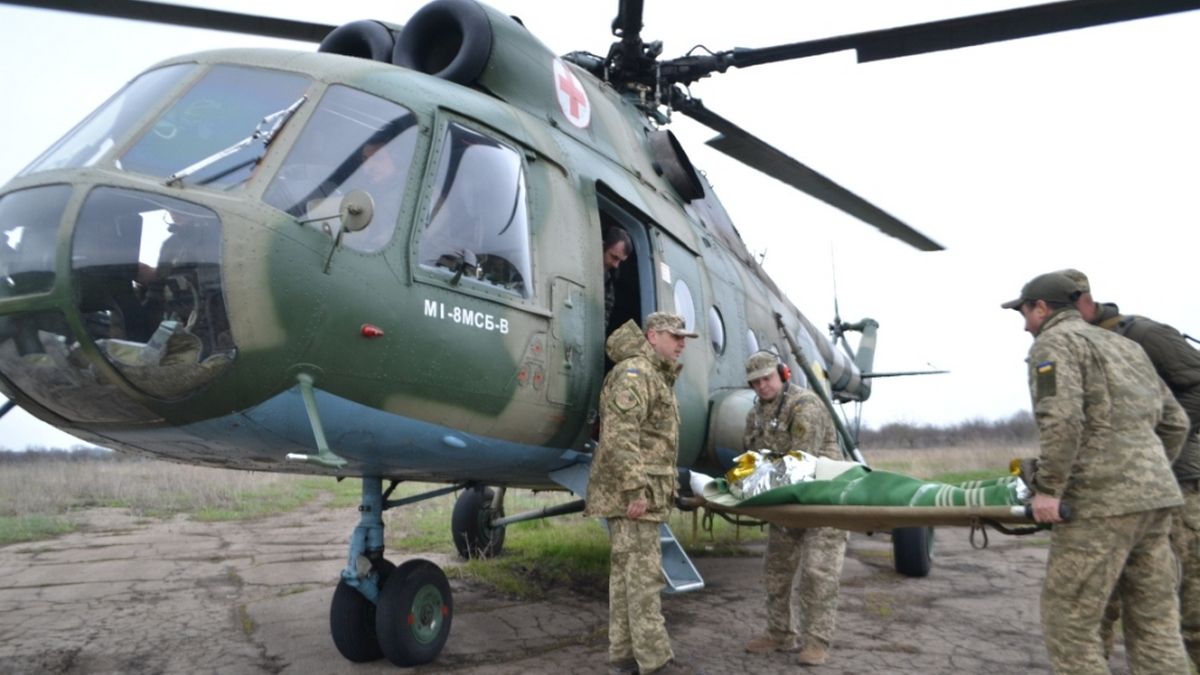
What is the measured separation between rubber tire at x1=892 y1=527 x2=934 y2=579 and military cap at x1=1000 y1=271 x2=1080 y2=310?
13.0 feet

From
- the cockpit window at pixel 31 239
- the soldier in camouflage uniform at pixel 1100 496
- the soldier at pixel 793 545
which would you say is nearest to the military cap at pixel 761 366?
the soldier at pixel 793 545

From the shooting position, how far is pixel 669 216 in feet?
20.0

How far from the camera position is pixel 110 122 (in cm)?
350

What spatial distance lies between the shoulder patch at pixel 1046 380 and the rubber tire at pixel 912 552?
4.08 m

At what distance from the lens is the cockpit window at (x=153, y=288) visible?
285 cm

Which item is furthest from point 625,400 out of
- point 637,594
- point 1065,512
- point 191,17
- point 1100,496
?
point 191,17

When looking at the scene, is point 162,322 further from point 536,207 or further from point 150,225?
point 536,207

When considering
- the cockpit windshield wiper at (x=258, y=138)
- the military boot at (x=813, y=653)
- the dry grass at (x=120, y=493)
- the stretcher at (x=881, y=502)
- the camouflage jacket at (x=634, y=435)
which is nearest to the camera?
the cockpit windshield wiper at (x=258, y=138)

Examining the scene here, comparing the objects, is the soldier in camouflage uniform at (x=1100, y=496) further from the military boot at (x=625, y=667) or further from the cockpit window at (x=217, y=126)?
the cockpit window at (x=217, y=126)

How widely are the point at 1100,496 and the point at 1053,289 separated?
879mm

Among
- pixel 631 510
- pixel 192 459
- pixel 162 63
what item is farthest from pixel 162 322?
pixel 631 510

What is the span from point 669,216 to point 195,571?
5261mm

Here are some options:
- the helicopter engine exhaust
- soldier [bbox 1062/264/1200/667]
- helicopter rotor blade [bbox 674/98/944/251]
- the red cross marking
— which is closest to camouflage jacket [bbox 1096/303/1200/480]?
soldier [bbox 1062/264/1200/667]

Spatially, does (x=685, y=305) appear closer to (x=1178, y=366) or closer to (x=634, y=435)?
(x=634, y=435)
